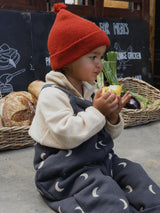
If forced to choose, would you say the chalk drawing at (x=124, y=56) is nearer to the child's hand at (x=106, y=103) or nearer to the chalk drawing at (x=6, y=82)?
the chalk drawing at (x=6, y=82)

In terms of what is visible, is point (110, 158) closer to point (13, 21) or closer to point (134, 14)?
point (13, 21)

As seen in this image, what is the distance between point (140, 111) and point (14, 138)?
Answer: 133cm

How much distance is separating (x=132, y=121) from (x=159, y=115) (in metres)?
0.45

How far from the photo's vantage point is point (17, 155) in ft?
7.55

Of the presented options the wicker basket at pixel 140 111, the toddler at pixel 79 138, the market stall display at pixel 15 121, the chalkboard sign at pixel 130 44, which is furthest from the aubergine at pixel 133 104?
the toddler at pixel 79 138

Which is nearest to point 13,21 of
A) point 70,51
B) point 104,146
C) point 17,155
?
point 17,155

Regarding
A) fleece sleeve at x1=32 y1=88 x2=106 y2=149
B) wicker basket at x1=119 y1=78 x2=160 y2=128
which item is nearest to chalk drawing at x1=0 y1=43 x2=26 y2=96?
wicker basket at x1=119 y1=78 x2=160 y2=128

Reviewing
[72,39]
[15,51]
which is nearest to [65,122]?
[72,39]

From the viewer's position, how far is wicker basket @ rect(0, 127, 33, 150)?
231cm

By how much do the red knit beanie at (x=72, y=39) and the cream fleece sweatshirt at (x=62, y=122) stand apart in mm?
139

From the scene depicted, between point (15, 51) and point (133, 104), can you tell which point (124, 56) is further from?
point (15, 51)

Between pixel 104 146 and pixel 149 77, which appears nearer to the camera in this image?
pixel 104 146

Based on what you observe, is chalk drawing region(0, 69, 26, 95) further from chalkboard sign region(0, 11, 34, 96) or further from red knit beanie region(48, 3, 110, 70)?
red knit beanie region(48, 3, 110, 70)

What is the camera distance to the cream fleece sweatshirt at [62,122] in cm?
133
